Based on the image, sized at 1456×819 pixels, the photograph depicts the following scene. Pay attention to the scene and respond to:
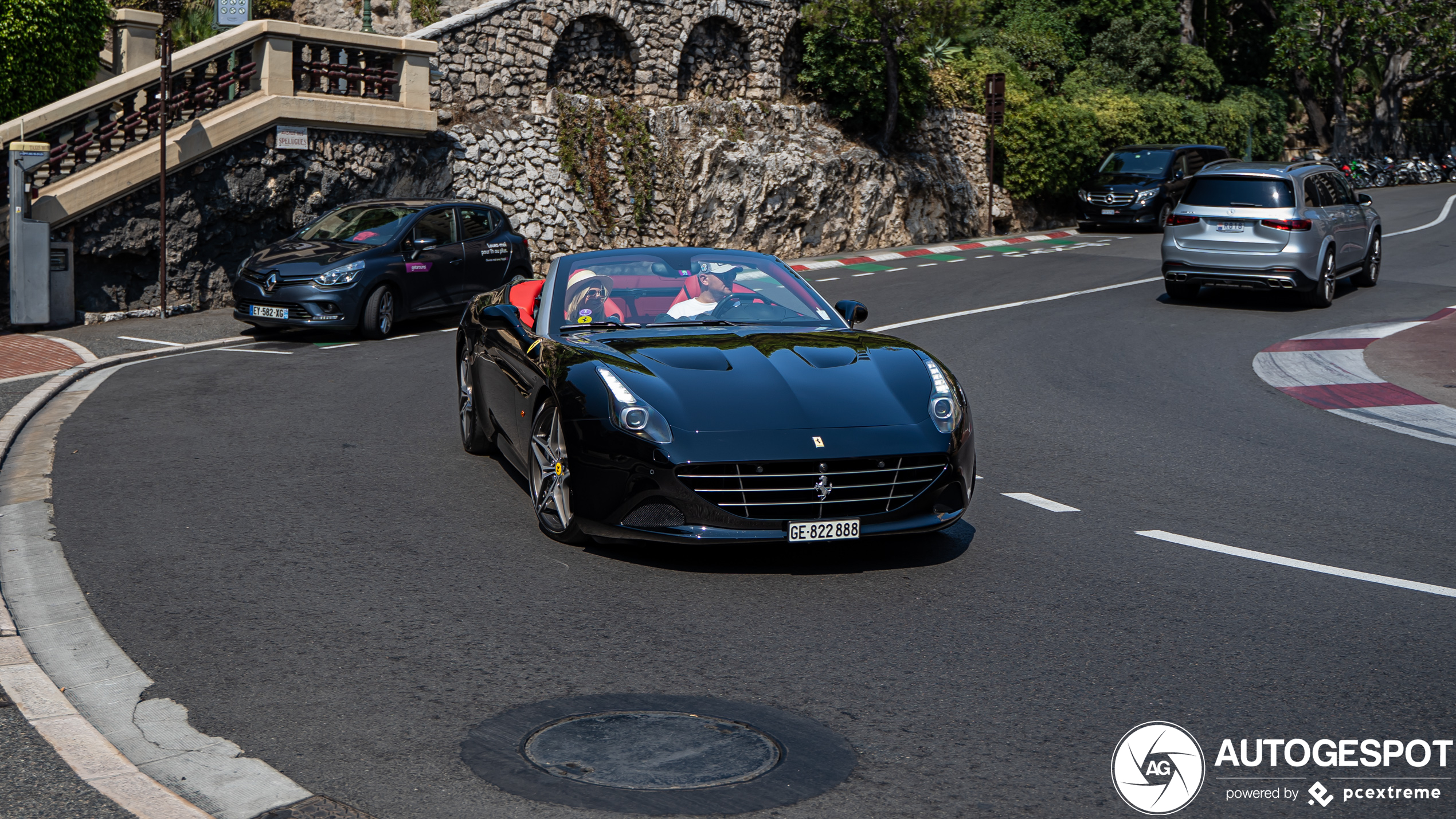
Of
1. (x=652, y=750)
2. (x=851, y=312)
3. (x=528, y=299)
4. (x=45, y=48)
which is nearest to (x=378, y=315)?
(x=45, y=48)

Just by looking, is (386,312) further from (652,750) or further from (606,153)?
(652,750)

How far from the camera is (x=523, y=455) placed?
7.01 m

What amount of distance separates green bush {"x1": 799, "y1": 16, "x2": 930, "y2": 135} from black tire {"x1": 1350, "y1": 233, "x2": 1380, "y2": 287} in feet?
35.8

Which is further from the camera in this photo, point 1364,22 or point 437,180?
point 1364,22

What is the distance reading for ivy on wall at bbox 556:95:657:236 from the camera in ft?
78.4

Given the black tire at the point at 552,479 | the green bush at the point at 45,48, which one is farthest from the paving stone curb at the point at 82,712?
the green bush at the point at 45,48

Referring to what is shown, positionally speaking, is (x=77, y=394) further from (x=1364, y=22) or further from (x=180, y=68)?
(x=1364, y=22)

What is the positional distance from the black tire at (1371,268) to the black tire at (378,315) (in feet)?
45.6

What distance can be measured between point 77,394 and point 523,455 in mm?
6424

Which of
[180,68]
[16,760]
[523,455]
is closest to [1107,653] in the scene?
[523,455]

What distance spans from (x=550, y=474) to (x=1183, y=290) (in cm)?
1498

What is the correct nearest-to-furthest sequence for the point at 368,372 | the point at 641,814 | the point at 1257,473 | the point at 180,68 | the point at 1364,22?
the point at 641,814 < the point at 1257,473 < the point at 368,372 < the point at 180,68 < the point at 1364,22

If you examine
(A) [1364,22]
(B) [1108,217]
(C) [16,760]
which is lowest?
(C) [16,760]

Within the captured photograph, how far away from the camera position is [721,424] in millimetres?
5902
